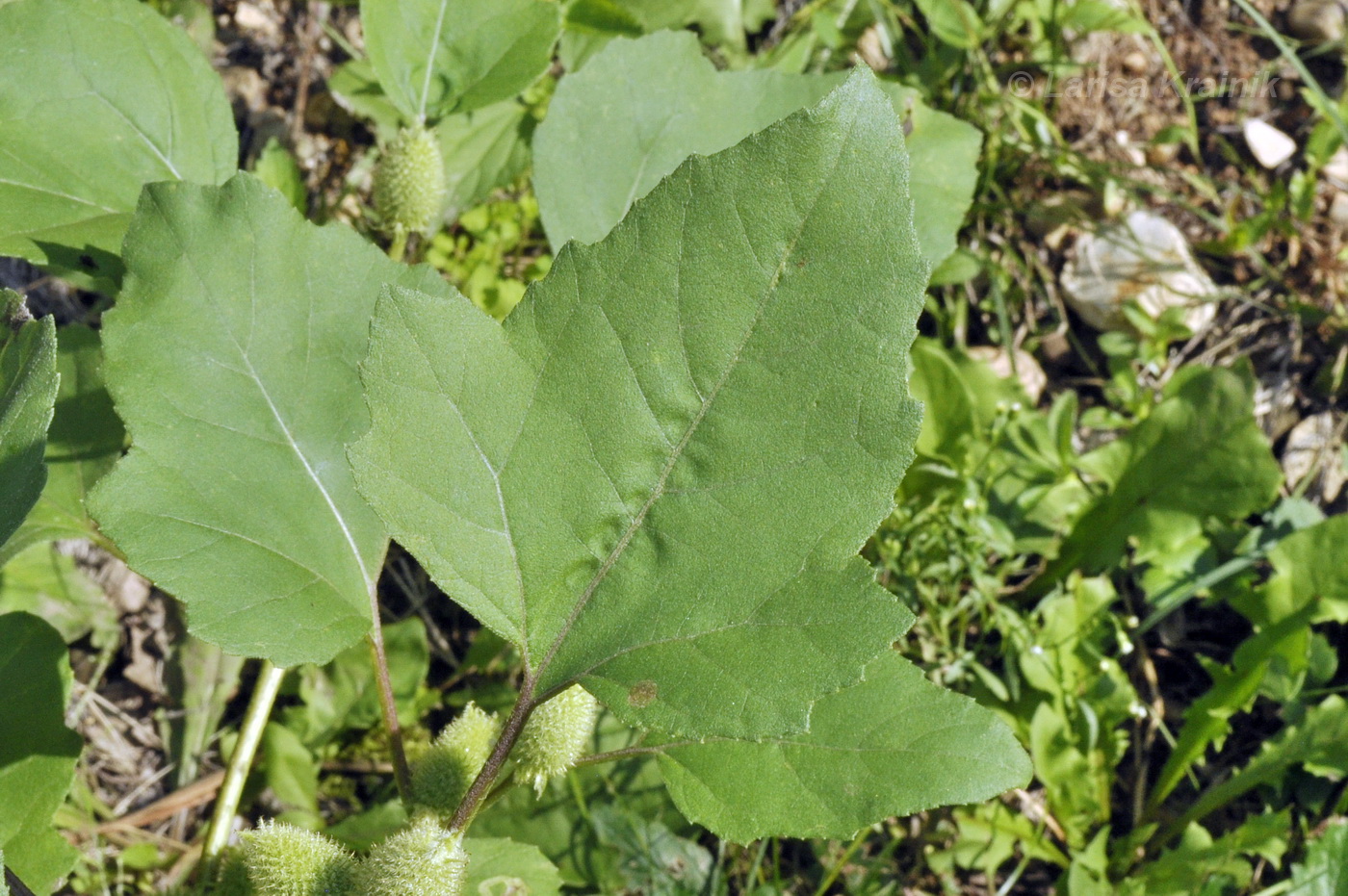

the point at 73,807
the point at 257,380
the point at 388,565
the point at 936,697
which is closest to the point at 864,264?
the point at 936,697

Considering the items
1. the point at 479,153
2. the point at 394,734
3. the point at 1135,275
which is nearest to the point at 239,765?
the point at 394,734

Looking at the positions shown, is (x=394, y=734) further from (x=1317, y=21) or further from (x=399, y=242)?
(x=1317, y=21)

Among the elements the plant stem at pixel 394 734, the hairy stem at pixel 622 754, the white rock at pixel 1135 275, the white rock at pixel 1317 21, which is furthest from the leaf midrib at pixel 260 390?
the white rock at pixel 1317 21

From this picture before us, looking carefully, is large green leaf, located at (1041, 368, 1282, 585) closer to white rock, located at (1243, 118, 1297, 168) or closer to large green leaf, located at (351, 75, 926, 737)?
white rock, located at (1243, 118, 1297, 168)

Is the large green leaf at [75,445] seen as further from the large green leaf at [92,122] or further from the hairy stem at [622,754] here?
the hairy stem at [622,754]

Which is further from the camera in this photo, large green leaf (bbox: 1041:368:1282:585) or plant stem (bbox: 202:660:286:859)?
large green leaf (bbox: 1041:368:1282:585)

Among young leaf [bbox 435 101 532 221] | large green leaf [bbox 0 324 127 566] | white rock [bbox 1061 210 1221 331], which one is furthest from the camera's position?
white rock [bbox 1061 210 1221 331]

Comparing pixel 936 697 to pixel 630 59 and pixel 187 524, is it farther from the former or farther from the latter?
pixel 630 59

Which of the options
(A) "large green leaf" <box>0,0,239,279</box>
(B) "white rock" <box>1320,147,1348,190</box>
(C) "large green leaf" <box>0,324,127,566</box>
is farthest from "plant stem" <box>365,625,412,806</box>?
(B) "white rock" <box>1320,147,1348,190</box>
